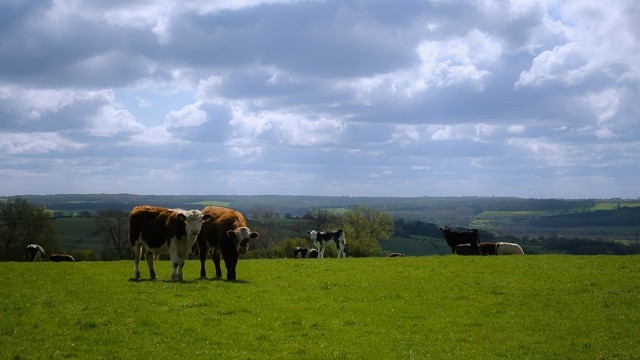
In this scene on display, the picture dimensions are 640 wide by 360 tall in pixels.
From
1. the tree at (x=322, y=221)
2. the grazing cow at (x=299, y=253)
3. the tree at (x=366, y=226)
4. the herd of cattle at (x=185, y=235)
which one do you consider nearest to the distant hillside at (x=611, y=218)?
the tree at (x=322, y=221)

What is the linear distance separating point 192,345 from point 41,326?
4.14 meters

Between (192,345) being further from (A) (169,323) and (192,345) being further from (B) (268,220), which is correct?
(B) (268,220)

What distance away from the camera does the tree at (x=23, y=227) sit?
2977 inches

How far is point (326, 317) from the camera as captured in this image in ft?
58.1

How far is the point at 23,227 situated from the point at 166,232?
57.8 m

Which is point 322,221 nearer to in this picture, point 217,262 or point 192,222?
point 217,262

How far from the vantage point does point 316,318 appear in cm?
1748

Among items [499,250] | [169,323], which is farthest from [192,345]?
[499,250]

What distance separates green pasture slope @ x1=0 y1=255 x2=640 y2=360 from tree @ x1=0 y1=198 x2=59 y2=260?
172 feet

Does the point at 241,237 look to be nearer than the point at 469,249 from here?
Yes

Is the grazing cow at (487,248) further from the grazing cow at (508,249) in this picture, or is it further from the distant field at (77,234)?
the distant field at (77,234)

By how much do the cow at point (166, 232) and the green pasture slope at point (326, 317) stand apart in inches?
55.6

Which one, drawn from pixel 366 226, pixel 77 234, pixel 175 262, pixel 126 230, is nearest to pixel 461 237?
pixel 366 226

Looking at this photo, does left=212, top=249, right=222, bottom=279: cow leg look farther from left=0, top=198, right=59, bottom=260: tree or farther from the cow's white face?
left=0, top=198, right=59, bottom=260: tree
